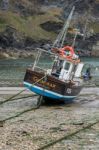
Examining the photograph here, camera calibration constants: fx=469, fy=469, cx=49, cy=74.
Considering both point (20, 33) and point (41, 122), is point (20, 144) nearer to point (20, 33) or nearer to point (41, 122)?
point (41, 122)

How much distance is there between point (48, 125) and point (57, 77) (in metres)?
13.3

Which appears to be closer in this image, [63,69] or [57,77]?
[57,77]

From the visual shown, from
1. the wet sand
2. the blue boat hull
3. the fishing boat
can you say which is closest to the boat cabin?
the fishing boat

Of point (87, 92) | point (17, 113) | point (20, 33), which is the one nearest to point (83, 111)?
point (17, 113)

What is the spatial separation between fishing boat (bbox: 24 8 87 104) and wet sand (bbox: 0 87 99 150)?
1.13 meters

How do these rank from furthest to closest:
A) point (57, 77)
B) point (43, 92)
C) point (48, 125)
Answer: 1. point (57, 77)
2. point (43, 92)
3. point (48, 125)

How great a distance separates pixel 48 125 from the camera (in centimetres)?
3142

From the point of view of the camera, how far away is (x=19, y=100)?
146 feet

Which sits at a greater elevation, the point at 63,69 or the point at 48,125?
the point at 63,69

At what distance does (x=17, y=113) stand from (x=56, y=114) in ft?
10.1

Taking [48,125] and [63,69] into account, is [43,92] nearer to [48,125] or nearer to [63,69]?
[63,69]

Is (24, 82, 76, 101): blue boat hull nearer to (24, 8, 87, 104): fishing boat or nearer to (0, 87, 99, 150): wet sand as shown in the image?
(24, 8, 87, 104): fishing boat

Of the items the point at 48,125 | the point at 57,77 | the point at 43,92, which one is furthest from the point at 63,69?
the point at 48,125

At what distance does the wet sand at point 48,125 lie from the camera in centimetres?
2606
